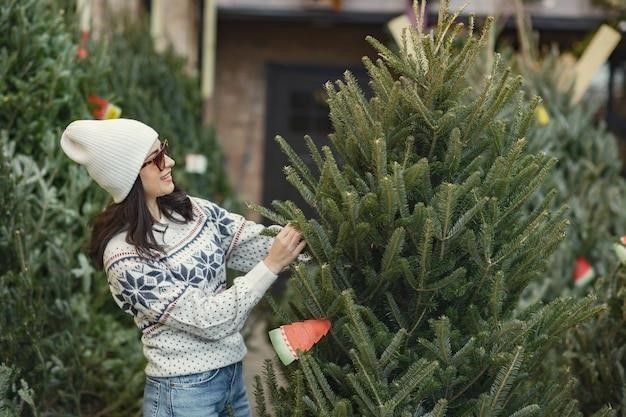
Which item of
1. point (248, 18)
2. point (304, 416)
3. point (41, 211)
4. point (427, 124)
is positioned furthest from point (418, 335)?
point (248, 18)

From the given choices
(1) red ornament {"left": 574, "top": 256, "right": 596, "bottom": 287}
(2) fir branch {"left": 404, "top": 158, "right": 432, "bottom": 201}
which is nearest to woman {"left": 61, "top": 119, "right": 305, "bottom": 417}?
(2) fir branch {"left": 404, "top": 158, "right": 432, "bottom": 201}

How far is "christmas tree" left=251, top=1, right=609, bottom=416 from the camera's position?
2793mm

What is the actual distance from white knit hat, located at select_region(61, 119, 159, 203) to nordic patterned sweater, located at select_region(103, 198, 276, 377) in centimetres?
18

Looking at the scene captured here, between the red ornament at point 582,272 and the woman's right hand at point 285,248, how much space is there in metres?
3.51

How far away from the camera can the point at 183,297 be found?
9.59 ft

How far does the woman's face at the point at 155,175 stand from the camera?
3088 millimetres

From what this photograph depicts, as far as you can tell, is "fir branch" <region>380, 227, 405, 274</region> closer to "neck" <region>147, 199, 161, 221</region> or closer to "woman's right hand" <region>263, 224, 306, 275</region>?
"woman's right hand" <region>263, 224, 306, 275</region>

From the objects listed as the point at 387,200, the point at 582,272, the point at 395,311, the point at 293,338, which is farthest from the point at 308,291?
the point at 582,272

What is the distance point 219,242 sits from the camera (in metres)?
3.22

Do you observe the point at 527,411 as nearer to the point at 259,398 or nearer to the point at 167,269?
the point at 259,398

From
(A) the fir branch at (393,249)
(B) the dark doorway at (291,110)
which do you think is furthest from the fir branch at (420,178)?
(B) the dark doorway at (291,110)

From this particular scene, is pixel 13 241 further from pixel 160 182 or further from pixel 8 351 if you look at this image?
pixel 160 182

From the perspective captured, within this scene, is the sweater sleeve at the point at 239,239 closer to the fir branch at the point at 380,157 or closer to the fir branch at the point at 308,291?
the fir branch at the point at 308,291

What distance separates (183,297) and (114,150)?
1.63 ft
